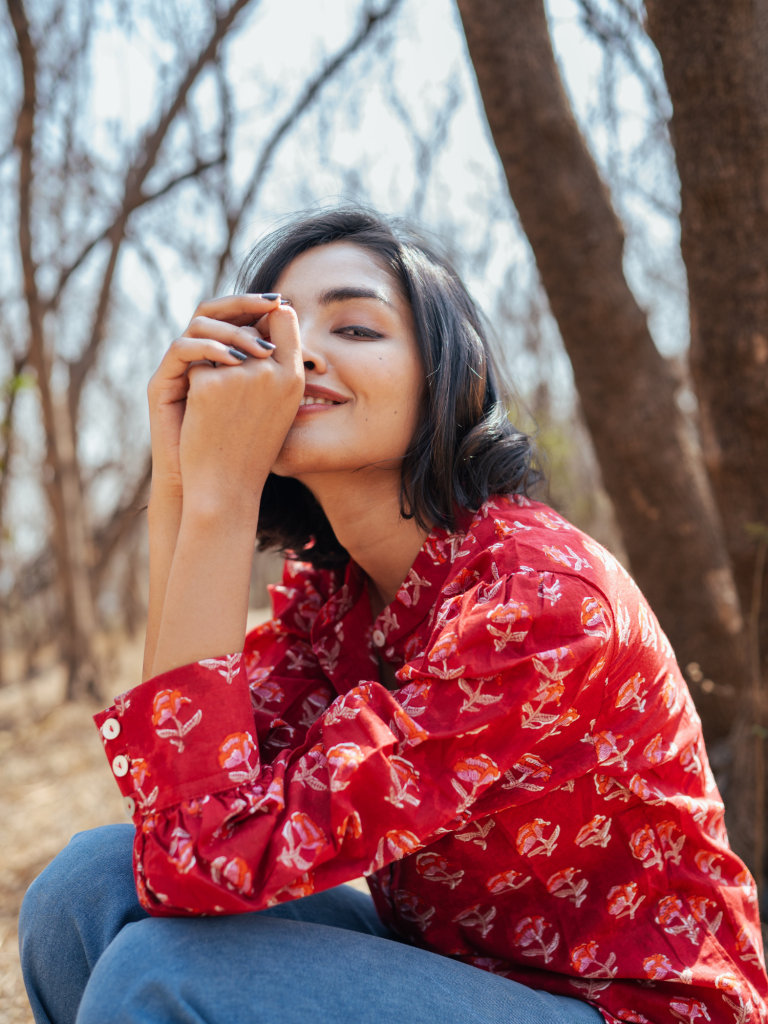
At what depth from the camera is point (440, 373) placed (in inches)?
53.8

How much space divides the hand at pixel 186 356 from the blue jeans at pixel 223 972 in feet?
2.17

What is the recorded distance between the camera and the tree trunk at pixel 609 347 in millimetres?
2594

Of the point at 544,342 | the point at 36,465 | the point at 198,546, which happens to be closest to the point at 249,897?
the point at 198,546

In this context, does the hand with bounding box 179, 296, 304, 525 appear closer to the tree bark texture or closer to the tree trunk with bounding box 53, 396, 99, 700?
the tree bark texture

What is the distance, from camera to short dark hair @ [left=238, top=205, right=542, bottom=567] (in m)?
1.36

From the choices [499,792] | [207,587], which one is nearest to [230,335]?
[207,587]

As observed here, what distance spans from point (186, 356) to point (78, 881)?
2.76ft

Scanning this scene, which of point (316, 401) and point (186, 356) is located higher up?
point (186, 356)

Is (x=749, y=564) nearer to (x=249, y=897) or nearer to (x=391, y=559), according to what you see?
(x=391, y=559)

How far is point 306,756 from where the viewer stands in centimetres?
99

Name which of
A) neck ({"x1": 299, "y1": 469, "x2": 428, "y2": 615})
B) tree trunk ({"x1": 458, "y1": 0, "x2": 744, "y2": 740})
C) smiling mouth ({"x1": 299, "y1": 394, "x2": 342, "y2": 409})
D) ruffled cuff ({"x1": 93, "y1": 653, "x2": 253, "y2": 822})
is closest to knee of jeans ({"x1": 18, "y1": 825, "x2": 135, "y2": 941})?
ruffled cuff ({"x1": 93, "y1": 653, "x2": 253, "y2": 822})

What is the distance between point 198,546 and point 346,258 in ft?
2.12

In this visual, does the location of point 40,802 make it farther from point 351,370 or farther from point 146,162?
point 146,162

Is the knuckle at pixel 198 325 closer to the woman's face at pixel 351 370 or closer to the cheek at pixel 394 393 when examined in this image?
the woman's face at pixel 351 370
